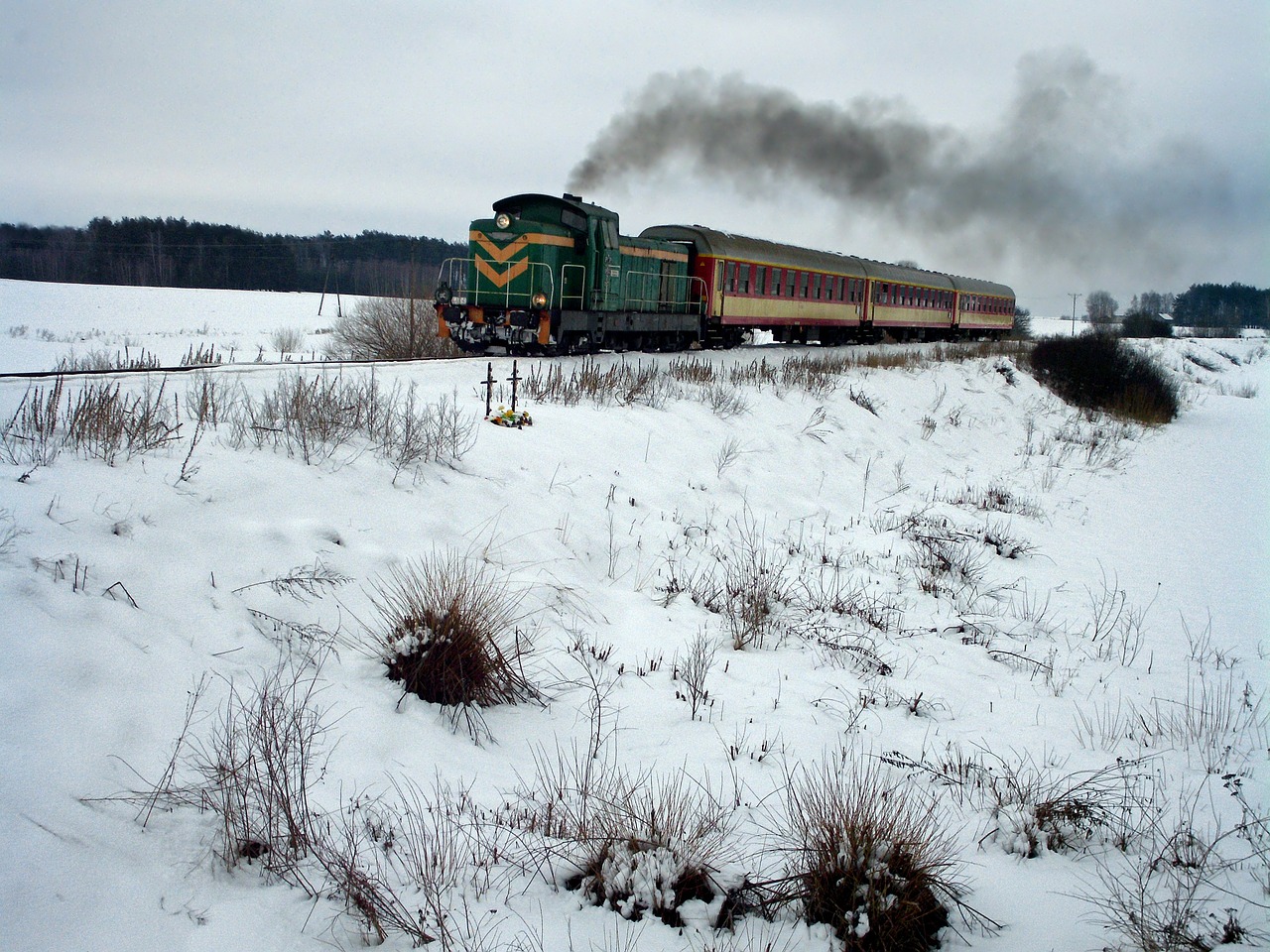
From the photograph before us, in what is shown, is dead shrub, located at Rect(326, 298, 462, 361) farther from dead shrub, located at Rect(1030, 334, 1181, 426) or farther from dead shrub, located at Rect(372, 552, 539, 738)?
dead shrub, located at Rect(1030, 334, 1181, 426)

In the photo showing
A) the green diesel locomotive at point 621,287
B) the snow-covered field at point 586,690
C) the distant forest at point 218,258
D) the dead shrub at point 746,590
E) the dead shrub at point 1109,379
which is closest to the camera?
the snow-covered field at point 586,690

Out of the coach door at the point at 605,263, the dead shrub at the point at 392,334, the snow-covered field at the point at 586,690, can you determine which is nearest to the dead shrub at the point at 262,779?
the snow-covered field at the point at 586,690

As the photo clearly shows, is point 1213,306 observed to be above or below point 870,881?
above

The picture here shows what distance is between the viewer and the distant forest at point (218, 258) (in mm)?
54188

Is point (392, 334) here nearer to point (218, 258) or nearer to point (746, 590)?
point (746, 590)

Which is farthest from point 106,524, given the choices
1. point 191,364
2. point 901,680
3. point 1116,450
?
point 1116,450

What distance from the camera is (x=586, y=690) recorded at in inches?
201

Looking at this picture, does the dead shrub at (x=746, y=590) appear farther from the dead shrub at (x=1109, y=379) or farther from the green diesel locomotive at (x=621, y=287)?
the dead shrub at (x=1109, y=379)

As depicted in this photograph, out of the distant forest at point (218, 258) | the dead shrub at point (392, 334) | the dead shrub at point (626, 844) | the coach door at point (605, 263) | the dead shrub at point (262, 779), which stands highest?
the distant forest at point (218, 258)

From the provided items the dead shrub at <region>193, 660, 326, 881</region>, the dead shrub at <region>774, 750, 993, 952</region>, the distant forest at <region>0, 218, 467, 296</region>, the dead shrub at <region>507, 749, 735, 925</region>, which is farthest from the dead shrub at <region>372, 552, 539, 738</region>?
the distant forest at <region>0, 218, 467, 296</region>

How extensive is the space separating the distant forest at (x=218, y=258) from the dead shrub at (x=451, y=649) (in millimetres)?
49466

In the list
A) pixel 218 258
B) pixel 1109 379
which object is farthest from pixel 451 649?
pixel 218 258

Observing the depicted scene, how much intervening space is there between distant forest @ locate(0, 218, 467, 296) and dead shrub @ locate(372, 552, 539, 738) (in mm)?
49466

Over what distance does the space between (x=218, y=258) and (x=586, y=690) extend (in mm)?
78635
